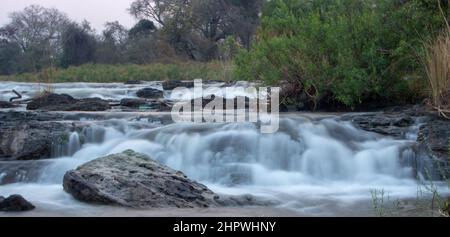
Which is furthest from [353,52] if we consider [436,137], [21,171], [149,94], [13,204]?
[149,94]

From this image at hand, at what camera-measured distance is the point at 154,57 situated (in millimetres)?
37969

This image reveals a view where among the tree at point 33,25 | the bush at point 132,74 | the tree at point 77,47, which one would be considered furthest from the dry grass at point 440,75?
the tree at point 33,25

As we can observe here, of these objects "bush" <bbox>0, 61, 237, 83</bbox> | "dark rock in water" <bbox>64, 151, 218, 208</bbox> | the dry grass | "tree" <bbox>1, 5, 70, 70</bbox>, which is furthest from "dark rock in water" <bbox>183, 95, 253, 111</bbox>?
"tree" <bbox>1, 5, 70, 70</bbox>

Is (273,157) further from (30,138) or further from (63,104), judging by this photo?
(63,104)

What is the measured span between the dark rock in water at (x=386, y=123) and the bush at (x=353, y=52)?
1.43m

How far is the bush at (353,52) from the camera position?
10312 mm

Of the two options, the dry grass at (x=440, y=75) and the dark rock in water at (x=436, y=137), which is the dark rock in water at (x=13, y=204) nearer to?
the dark rock in water at (x=436, y=137)

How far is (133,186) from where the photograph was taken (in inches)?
233

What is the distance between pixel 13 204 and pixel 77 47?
3601 cm

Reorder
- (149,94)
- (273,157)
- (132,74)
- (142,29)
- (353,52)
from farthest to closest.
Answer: (142,29) → (132,74) → (149,94) → (353,52) → (273,157)

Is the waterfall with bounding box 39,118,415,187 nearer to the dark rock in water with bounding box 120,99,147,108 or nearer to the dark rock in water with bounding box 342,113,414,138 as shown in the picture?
the dark rock in water with bounding box 342,113,414,138

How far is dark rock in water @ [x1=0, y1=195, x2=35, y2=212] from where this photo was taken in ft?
17.8

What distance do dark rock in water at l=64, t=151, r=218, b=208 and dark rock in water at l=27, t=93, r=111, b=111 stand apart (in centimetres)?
652
